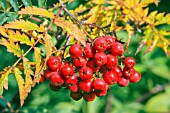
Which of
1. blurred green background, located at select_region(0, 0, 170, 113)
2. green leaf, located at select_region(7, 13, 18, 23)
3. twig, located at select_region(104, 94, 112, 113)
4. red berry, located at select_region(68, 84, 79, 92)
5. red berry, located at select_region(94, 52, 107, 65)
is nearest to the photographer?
red berry, located at select_region(94, 52, 107, 65)

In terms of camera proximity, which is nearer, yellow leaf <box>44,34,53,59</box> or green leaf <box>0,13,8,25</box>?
yellow leaf <box>44,34,53,59</box>

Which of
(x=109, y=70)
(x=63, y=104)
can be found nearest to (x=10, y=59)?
(x=63, y=104)

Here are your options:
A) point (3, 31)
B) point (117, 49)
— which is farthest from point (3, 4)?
point (117, 49)

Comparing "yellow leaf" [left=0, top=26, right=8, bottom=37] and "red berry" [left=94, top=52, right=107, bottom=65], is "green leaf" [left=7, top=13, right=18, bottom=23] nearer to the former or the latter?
"yellow leaf" [left=0, top=26, right=8, bottom=37]

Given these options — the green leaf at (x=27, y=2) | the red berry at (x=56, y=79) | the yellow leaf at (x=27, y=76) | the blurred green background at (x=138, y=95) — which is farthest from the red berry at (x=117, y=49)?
the blurred green background at (x=138, y=95)

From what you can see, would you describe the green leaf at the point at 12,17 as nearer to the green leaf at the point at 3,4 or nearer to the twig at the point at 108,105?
the green leaf at the point at 3,4

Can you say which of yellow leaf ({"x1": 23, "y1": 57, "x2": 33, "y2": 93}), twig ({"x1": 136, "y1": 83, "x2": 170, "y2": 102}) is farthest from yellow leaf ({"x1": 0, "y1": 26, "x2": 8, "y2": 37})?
twig ({"x1": 136, "y1": 83, "x2": 170, "y2": 102})

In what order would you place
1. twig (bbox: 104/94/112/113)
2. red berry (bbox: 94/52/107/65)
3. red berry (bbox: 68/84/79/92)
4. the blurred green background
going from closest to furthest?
red berry (bbox: 94/52/107/65)
red berry (bbox: 68/84/79/92)
the blurred green background
twig (bbox: 104/94/112/113)

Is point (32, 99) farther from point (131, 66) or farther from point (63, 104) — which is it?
point (131, 66)
